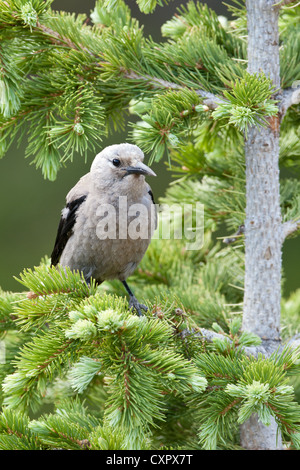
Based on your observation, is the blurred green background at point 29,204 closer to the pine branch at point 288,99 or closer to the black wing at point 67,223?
the black wing at point 67,223

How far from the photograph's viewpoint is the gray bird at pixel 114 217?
8.57 feet

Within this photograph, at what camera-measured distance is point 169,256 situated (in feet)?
9.79

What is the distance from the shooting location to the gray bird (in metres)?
2.61

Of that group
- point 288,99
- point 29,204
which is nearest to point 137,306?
point 288,99

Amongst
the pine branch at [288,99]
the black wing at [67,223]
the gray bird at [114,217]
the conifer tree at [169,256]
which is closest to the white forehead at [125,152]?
the gray bird at [114,217]

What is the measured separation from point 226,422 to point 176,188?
1312 millimetres

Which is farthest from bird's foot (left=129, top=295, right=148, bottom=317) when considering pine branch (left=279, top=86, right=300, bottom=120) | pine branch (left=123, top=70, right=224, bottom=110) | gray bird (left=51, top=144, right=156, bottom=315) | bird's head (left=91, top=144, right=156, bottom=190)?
pine branch (left=279, top=86, right=300, bottom=120)

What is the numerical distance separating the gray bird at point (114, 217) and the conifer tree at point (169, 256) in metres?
0.18

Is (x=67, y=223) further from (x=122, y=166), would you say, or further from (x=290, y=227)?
(x=290, y=227)

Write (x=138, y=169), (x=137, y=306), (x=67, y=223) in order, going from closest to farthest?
(x=137, y=306)
(x=138, y=169)
(x=67, y=223)

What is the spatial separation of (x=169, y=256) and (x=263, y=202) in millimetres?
873

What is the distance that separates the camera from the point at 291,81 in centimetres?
228
